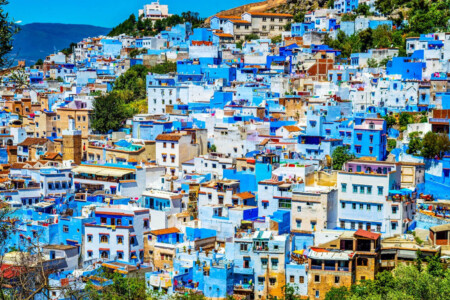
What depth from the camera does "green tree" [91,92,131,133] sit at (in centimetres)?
3325

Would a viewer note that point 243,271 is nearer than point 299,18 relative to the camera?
Yes

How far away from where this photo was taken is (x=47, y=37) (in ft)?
287

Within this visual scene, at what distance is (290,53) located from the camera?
41219 mm

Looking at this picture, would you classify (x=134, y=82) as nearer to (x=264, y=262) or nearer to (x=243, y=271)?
(x=243, y=271)

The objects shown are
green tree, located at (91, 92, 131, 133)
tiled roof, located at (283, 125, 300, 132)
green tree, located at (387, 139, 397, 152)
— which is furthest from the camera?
green tree, located at (91, 92, 131, 133)

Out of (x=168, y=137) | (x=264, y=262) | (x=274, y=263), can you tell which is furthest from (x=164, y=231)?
(x=168, y=137)

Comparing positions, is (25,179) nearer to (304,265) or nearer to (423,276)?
(304,265)

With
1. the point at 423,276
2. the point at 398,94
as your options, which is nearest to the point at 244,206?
the point at 423,276

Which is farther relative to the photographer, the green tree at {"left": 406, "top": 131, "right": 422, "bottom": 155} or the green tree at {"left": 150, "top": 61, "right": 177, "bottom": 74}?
the green tree at {"left": 150, "top": 61, "right": 177, "bottom": 74}

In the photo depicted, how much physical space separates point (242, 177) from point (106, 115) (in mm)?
11173

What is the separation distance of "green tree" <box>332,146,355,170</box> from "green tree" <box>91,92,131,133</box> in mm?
12169

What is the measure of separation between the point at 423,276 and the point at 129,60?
105 ft

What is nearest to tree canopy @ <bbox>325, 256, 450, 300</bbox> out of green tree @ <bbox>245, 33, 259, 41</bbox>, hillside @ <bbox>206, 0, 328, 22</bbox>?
green tree @ <bbox>245, 33, 259, 41</bbox>

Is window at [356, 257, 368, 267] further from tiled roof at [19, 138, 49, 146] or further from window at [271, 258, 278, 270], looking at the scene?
tiled roof at [19, 138, 49, 146]
